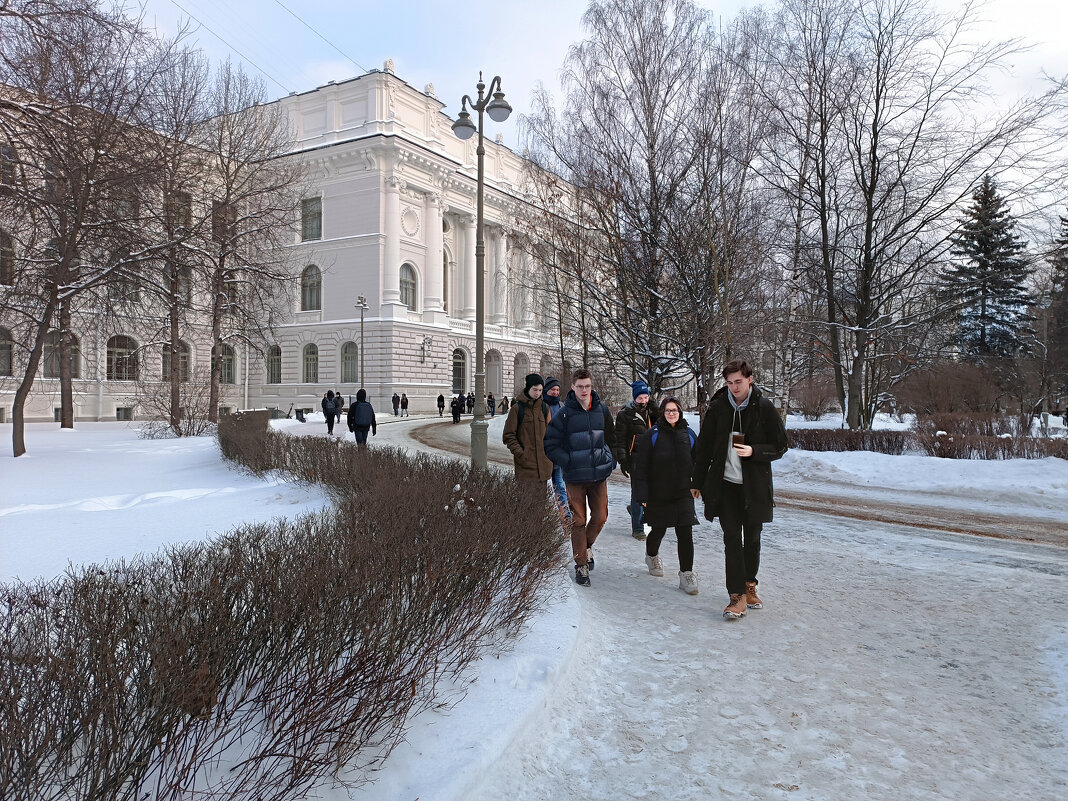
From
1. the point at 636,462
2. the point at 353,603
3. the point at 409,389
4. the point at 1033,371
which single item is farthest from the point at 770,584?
the point at 409,389

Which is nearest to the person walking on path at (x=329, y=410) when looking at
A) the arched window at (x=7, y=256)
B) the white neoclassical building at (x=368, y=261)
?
the arched window at (x=7, y=256)

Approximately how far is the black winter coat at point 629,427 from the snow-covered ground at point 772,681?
1091mm

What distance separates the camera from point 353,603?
276 cm

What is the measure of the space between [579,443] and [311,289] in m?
45.1

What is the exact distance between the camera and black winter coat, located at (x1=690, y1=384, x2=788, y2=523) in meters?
4.90

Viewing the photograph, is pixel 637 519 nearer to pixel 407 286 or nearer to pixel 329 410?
pixel 329 410

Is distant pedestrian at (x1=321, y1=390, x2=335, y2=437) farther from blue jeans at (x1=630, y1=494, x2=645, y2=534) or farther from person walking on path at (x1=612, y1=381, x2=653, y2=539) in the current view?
person walking on path at (x1=612, y1=381, x2=653, y2=539)

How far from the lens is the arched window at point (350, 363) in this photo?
1730 inches

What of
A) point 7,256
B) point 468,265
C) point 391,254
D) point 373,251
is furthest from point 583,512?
point 468,265

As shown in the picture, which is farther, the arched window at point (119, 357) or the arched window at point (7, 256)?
the arched window at point (119, 357)

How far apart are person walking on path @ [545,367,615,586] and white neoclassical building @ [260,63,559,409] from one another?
116 ft

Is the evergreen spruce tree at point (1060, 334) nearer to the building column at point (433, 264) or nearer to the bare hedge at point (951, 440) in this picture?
the bare hedge at point (951, 440)

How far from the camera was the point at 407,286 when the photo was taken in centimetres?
4597

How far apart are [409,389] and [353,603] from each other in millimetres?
41279
